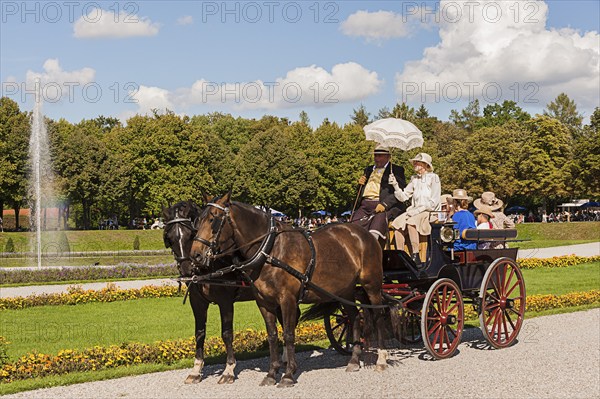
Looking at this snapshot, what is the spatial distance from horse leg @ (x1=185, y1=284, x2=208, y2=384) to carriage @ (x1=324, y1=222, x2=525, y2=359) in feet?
7.29

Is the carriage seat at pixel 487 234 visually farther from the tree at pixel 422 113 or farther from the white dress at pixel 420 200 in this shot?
the tree at pixel 422 113

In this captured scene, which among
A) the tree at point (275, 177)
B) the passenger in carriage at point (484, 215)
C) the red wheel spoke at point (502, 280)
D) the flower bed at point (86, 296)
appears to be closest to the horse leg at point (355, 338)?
the red wheel spoke at point (502, 280)

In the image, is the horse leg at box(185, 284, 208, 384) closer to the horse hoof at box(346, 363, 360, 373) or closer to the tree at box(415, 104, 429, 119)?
the horse hoof at box(346, 363, 360, 373)

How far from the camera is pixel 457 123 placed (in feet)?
352

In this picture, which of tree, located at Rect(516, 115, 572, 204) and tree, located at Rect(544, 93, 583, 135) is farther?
tree, located at Rect(544, 93, 583, 135)

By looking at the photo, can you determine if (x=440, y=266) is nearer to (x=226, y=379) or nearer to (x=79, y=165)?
(x=226, y=379)

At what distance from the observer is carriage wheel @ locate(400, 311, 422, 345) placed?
469 inches

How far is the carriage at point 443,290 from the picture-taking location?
11.2 meters

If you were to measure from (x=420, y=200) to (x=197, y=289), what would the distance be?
382 cm

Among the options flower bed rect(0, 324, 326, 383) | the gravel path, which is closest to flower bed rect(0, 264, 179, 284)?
flower bed rect(0, 324, 326, 383)

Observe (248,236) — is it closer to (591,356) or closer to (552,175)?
(591,356)

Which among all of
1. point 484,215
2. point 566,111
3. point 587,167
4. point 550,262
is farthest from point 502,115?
point 484,215

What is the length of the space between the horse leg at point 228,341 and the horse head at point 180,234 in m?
0.83

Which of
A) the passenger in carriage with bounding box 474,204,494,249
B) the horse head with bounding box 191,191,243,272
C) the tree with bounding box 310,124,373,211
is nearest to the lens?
the horse head with bounding box 191,191,243,272
